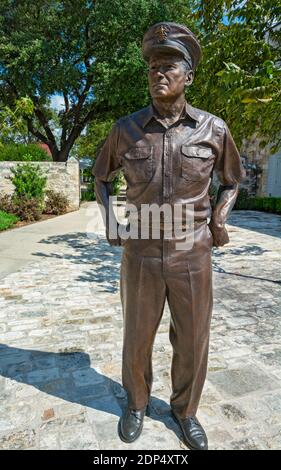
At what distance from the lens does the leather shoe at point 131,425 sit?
238cm

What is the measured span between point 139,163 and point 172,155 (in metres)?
0.20

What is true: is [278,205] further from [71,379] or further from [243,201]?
[71,379]

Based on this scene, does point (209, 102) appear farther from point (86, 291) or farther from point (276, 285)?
point (86, 291)

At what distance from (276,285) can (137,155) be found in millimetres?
4603

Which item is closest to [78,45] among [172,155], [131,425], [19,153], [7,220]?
[19,153]

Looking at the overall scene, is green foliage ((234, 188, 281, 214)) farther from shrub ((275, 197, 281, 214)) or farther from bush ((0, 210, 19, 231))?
bush ((0, 210, 19, 231))

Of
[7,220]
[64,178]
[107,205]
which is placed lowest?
[7,220]

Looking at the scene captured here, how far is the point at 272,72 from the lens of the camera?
13.0ft

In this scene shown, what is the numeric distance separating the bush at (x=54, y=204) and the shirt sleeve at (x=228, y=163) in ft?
42.8

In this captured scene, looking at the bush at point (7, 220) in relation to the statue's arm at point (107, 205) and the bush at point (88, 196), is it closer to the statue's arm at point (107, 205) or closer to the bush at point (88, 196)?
the statue's arm at point (107, 205)

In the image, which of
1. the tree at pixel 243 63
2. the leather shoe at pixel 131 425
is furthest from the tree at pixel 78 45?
the leather shoe at pixel 131 425

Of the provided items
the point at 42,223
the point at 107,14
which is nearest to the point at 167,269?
the point at 42,223

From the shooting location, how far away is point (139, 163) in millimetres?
2064

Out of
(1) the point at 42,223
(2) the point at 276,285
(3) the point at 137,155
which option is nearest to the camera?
(3) the point at 137,155
